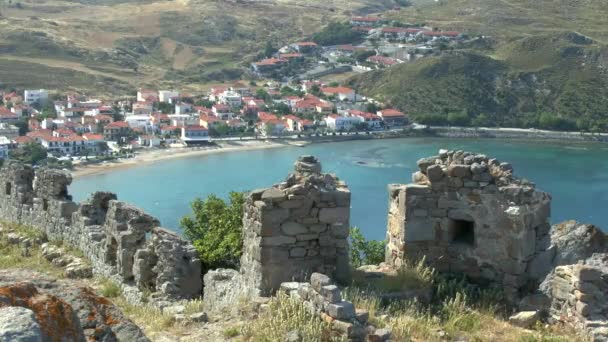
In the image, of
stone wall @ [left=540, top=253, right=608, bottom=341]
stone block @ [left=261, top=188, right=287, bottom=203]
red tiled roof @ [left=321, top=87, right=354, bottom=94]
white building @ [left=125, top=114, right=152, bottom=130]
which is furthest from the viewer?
red tiled roof @ [left=321, top=87, right=354, bottom=94]

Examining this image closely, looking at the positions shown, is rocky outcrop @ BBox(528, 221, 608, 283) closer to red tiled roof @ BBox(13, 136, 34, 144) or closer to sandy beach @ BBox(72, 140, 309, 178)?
sandy beach @ BBox(72, 140, 309, 178)

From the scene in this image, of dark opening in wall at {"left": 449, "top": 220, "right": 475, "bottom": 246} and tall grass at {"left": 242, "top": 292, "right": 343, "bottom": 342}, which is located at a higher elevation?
dark opening in wall at {"left": 449, "top": 220, "right": 475, "bottom": 246}

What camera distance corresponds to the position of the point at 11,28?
447ft

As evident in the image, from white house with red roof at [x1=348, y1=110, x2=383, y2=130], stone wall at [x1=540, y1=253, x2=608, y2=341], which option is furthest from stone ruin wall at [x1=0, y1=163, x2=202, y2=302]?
white house with red roof at [x1=348, y1=110, x2=383, y2=130]

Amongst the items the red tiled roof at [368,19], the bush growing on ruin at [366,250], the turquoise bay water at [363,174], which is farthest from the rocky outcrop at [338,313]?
the red tiled roof at [368,19]

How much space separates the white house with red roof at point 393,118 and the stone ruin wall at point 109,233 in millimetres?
89626

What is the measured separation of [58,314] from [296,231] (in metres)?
5.09

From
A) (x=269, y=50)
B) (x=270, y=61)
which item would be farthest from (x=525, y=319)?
(x=269, y=50)

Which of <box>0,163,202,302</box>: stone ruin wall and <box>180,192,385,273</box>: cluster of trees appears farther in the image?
<box>180,192,385,273</box>: cluster of trees

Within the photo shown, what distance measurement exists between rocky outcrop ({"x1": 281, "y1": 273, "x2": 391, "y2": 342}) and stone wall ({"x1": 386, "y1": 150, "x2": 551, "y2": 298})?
307 centimetres

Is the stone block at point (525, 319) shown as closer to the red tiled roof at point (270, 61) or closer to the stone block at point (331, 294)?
the stone block at point (331, 294)

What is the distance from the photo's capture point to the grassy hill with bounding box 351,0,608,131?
349 ft

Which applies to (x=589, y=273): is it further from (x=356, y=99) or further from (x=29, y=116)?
(x=356, y=99)

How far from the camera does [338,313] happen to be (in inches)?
259
